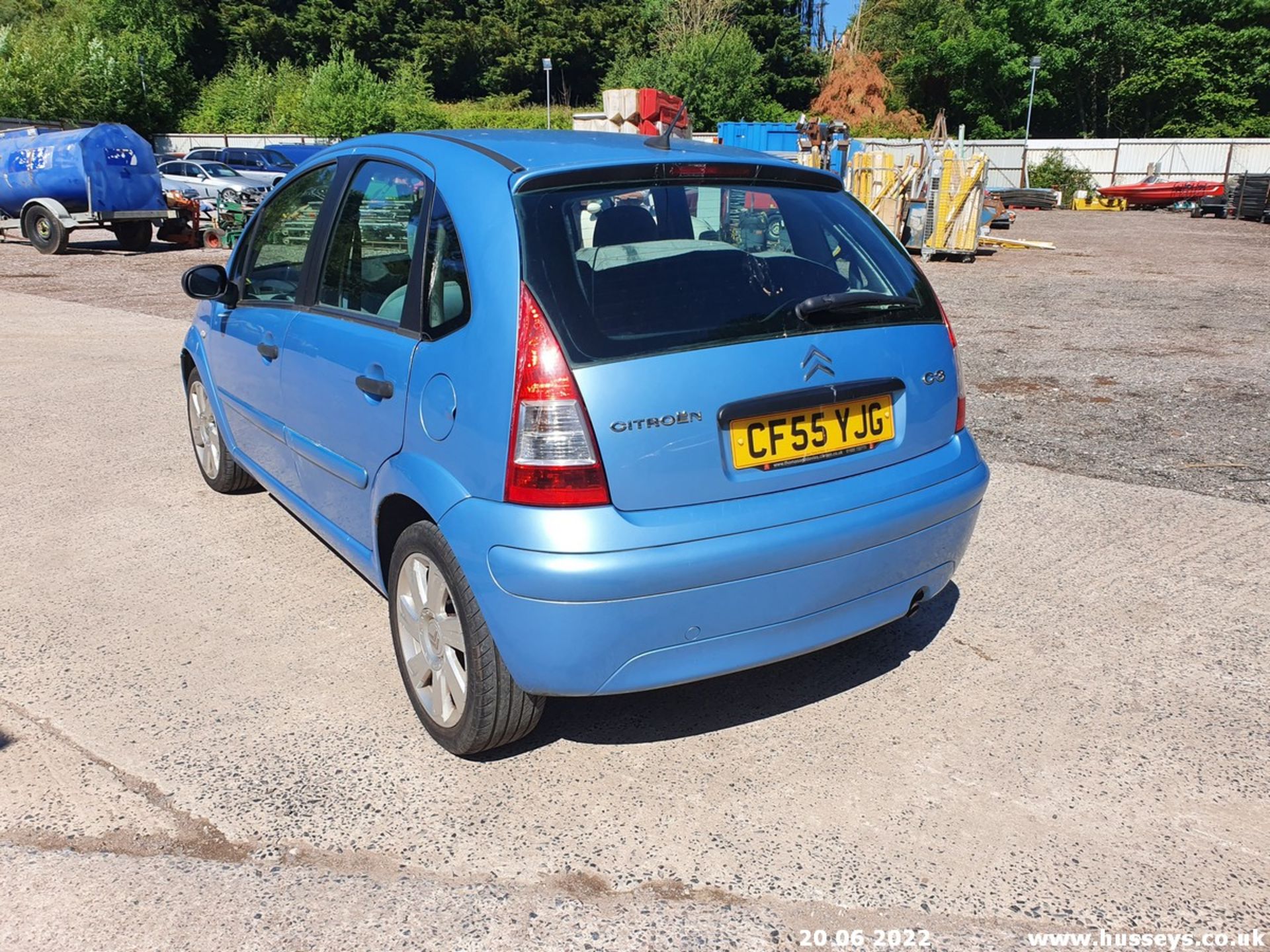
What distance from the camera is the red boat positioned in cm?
3288

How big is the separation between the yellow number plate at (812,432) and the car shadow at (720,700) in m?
0.80

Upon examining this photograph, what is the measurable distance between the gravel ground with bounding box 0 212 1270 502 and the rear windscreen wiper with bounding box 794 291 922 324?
3018mm

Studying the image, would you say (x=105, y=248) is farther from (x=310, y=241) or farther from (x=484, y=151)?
(x=484, y=151)

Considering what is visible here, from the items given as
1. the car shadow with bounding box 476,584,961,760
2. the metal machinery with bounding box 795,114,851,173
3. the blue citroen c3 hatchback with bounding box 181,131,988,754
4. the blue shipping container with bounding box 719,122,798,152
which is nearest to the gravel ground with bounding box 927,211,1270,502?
the car shadow with bounding box 476,584,961,760

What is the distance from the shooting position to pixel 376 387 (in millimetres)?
2939

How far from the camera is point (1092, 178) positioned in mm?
39531

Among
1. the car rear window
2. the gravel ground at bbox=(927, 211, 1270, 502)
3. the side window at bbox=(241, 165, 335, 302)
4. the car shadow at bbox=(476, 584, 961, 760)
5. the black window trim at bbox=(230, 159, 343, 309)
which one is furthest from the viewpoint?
the gravel ground at bbox=(927, 211, 1270, 502)

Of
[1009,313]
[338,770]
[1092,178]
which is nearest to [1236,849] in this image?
[338,770]

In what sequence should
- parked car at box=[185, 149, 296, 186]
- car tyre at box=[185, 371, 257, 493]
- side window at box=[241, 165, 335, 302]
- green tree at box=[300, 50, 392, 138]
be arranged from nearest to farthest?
side window at box=[241, 165, 335, 302] → car tyre at box=[185, 371, 257, 493] → parked car at box=[185, 149, 296, 186] → green tree at box=[300, 50, 392, 138]

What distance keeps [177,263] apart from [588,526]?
17638 mm

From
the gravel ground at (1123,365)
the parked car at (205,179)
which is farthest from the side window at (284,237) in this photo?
the parked car at (205,179)

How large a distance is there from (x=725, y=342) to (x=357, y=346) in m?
1.22

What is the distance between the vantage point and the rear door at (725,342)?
242 centimetres

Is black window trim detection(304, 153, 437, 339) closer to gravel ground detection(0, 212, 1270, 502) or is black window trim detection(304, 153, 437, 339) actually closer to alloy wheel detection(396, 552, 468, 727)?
alloy wheel detection(396, 552, 468, 727)
